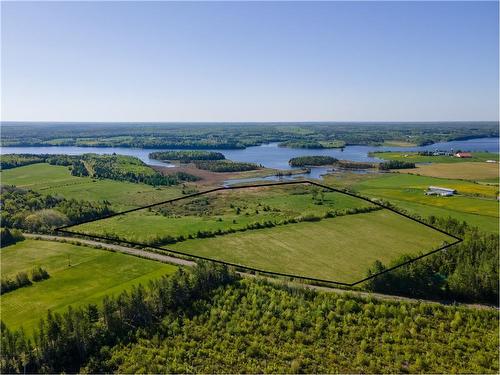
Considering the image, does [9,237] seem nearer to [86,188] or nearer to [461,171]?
[86,188]

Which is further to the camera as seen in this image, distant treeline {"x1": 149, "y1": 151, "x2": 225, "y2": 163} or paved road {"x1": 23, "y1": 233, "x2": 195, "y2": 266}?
distant treeline {"x1": 149, "y1": 151, "x2": 225, "y2": 163}

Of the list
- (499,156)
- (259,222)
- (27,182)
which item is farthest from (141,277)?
(499,156)

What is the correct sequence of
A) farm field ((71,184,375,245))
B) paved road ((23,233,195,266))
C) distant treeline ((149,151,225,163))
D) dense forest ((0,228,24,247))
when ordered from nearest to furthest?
paved road ((23,233,195,266)) → dense forest ((0,228,24,247)) → farm field ((71,184,375,245)) → distant treeline ((149,151,225,163))

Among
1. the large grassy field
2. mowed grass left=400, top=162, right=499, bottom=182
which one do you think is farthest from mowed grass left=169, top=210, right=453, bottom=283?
mowed grass left=400, top=162, right=499, bottom=182

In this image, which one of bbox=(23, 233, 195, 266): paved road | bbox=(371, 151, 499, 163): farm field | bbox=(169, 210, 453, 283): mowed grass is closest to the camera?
bbox=(169, 210, 453, 283): mowed grass

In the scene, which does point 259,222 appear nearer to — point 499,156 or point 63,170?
point 63,170

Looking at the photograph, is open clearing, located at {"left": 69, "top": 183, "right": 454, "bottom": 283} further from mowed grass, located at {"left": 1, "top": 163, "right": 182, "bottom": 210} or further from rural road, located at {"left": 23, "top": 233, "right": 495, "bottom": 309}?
mowed grass, located at {"left": 1, "top": 163, "right": 182, "bottom": 210}

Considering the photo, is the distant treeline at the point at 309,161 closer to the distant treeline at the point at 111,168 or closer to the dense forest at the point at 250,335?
the distant treeline at the point at 111,168
